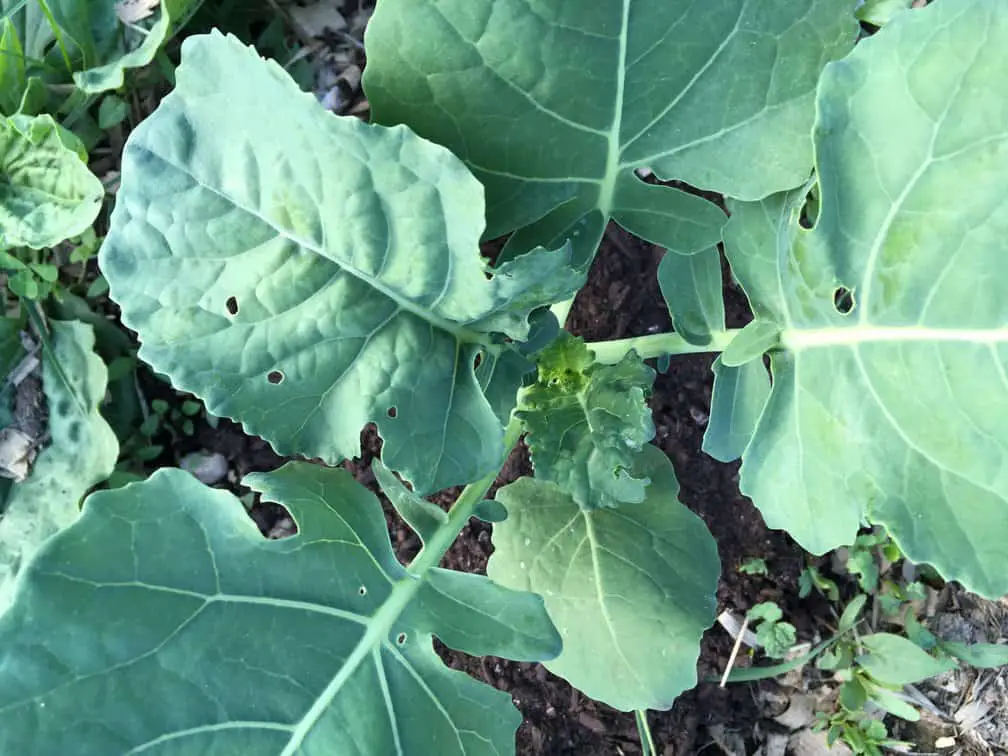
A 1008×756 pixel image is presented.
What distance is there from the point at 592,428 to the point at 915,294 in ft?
1.38

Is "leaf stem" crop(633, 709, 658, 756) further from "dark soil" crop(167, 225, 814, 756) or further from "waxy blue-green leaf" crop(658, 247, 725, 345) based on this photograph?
"waxy blue-green leaf" crop(658, 247, 725, 345)

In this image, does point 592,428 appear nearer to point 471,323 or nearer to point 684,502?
point 471,323

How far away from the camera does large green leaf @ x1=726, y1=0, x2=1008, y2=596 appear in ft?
3.15

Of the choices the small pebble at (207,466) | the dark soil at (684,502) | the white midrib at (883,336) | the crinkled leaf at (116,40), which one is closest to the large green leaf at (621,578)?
the dark soil at (684,502)

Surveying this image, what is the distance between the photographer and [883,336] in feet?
3.50

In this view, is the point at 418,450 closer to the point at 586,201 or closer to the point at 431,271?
the point at 431,271

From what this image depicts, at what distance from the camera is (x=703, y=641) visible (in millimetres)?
1738

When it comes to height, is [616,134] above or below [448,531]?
above

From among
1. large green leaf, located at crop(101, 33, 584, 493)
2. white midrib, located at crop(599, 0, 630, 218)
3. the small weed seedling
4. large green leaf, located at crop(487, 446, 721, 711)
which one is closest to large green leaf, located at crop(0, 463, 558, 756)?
large green leaf, located at crop(101, 33, 584, 493)

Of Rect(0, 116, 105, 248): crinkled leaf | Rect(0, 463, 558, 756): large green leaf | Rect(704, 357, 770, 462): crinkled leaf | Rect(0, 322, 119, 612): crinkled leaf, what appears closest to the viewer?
Rect(0, 463, 558, 756): large green leaf

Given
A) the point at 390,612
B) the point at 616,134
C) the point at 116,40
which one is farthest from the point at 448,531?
the point at 116,40

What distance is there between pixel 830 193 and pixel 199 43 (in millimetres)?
735

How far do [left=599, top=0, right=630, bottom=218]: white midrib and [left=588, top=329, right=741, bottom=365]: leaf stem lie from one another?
0.21m

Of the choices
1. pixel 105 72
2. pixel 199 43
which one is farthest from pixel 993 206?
pixel 105 72
